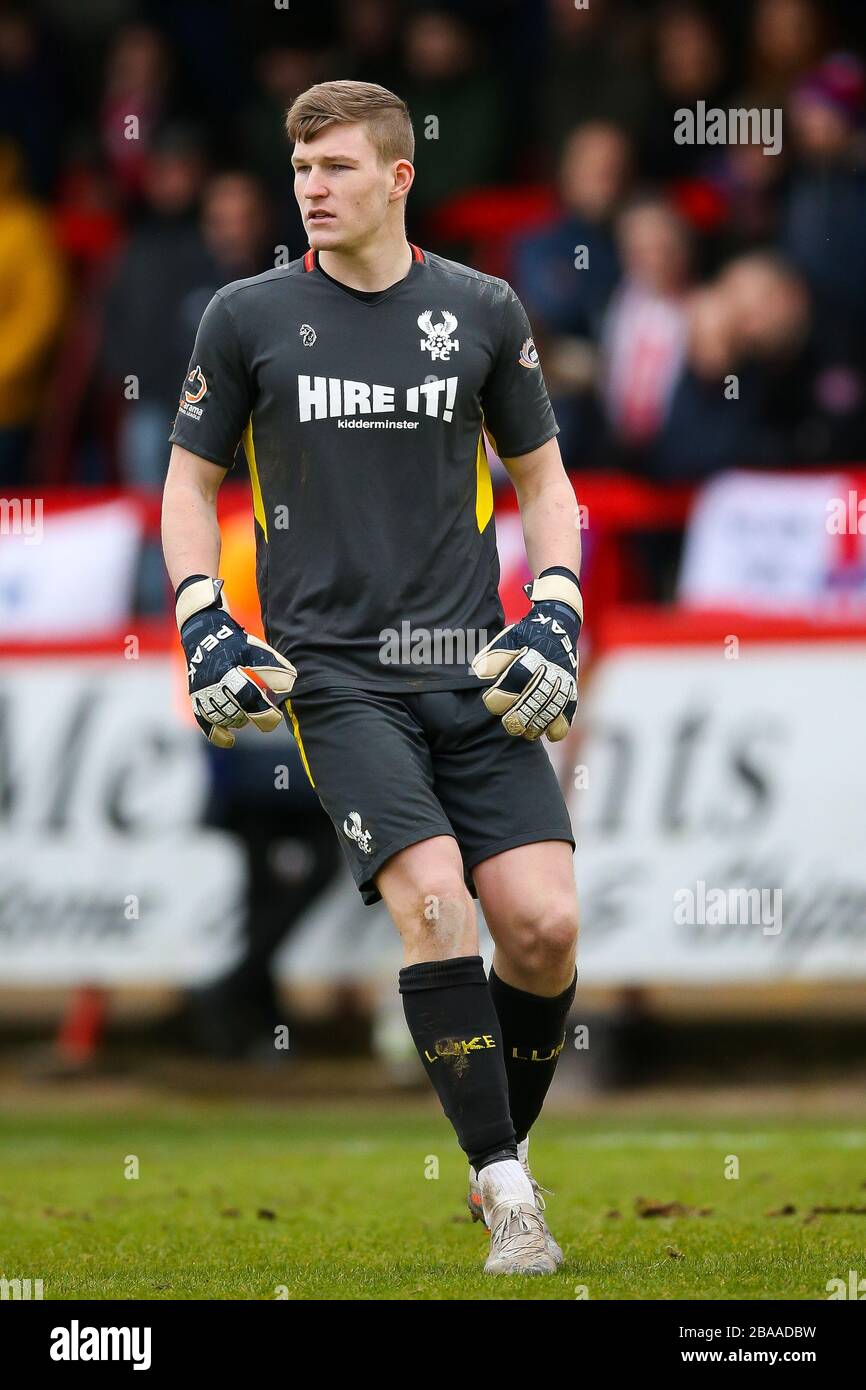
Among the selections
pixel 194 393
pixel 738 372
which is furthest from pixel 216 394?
pixel 738 372

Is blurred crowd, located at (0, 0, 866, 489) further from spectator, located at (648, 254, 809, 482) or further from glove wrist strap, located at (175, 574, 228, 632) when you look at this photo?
glove wrist strap, located at (175, 574, 228, 632)

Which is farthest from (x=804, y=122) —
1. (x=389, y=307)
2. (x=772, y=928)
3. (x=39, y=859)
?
(x=389, y=307)

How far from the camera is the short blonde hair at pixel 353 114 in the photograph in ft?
16.3

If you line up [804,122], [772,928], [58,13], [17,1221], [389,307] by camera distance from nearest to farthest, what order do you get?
[389,307], [17,1221], [772,928], [804,122], [58,13]

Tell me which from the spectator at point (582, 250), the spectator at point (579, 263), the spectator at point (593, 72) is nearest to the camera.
Result: the spectator at point (579, 263)

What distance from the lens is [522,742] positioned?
5.09 metres

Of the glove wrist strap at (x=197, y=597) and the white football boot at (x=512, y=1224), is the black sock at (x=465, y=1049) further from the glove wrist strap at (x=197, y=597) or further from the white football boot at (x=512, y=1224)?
the glove wrist strap at (x=197, y=597)

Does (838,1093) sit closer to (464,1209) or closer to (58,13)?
(464,1209)

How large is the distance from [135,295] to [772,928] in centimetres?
508

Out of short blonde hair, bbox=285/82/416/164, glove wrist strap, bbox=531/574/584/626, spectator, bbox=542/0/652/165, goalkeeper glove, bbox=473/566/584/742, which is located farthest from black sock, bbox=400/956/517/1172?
spectator, bbox=542/0/652/165

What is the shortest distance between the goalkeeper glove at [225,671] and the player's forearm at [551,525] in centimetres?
71

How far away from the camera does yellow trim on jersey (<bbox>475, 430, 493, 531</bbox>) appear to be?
16.9 feet

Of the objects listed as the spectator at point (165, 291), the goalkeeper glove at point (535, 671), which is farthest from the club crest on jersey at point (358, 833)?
the spectator at point (165, 291)

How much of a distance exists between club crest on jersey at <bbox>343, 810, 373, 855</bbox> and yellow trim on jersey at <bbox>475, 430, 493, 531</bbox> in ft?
2.59
